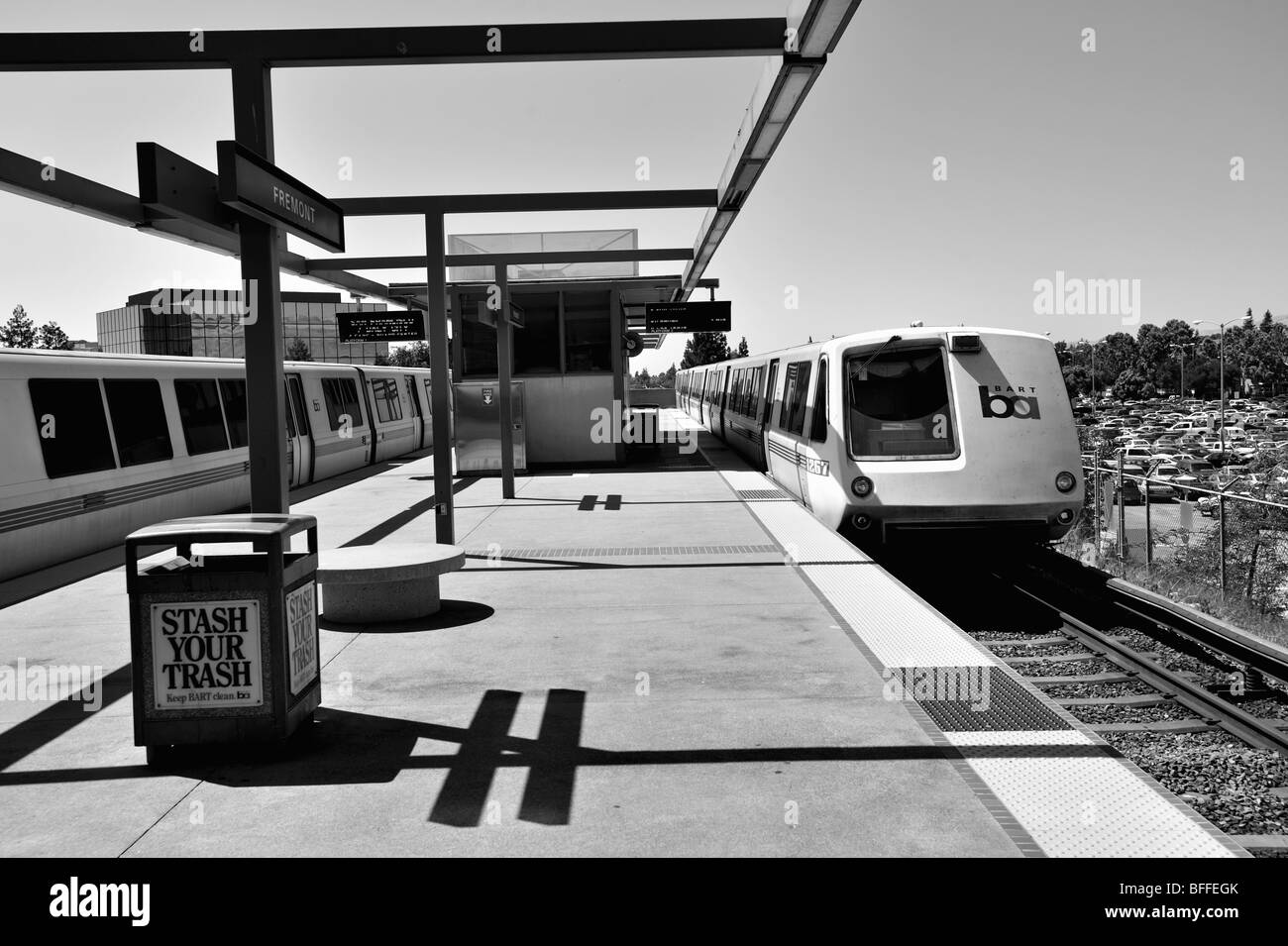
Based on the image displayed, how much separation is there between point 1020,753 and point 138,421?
10650 mm

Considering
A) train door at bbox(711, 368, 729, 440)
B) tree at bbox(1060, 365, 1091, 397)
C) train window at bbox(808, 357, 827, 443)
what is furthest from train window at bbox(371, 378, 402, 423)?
tree at bbox(1060, 365, 1091, 397)

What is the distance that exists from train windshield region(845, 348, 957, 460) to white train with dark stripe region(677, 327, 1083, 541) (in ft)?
0.03

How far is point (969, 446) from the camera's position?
10.5 meters

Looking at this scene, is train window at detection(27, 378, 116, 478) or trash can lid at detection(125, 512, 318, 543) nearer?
trash can lid at detection(125, 512, 318, 543)

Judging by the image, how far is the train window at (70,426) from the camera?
1003cm

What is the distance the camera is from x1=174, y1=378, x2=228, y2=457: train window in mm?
13312

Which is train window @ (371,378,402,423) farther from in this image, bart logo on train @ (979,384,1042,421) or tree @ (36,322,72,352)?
tree @ (36,322,72,352)

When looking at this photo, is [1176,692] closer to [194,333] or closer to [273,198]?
[273,198]

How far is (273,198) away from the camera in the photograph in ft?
18.7

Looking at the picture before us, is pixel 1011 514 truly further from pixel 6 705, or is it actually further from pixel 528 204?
pixel 6 705

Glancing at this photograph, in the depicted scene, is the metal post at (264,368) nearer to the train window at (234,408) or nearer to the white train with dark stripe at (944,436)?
the white train with dark stripe at (944,436)

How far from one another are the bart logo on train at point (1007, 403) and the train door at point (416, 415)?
1977 centimetres

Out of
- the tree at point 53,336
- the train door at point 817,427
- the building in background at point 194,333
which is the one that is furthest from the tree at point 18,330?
the train door at point 817,427
